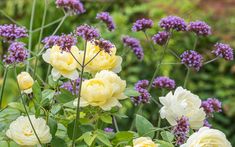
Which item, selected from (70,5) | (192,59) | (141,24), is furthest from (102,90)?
(70,5)

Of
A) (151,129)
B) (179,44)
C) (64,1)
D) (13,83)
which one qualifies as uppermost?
(64,1)

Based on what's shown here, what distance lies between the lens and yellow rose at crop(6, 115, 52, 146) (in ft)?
3.52

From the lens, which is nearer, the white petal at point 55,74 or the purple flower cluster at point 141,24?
the white petal at point 55,74

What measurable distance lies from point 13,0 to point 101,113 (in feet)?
9.34

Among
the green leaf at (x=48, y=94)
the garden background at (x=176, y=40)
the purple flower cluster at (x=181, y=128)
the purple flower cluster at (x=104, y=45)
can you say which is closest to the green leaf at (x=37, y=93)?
the green leaf at (x=48, y=94)

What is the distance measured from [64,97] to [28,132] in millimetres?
104

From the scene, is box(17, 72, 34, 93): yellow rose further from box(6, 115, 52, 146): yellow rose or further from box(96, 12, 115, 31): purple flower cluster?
box(96, 12, 115, 31): purple flower cluster

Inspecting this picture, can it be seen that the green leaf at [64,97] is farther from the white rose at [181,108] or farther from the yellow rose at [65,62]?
the white rose at [181,108]

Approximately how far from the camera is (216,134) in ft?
3.35

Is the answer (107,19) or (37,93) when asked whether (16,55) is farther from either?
(107,19)

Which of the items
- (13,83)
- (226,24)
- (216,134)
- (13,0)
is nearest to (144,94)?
(216,134)

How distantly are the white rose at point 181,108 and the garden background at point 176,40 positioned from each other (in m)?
1.84

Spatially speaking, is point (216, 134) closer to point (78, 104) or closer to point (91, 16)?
point (78, 104)

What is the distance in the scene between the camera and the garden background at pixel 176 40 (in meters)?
3.18
